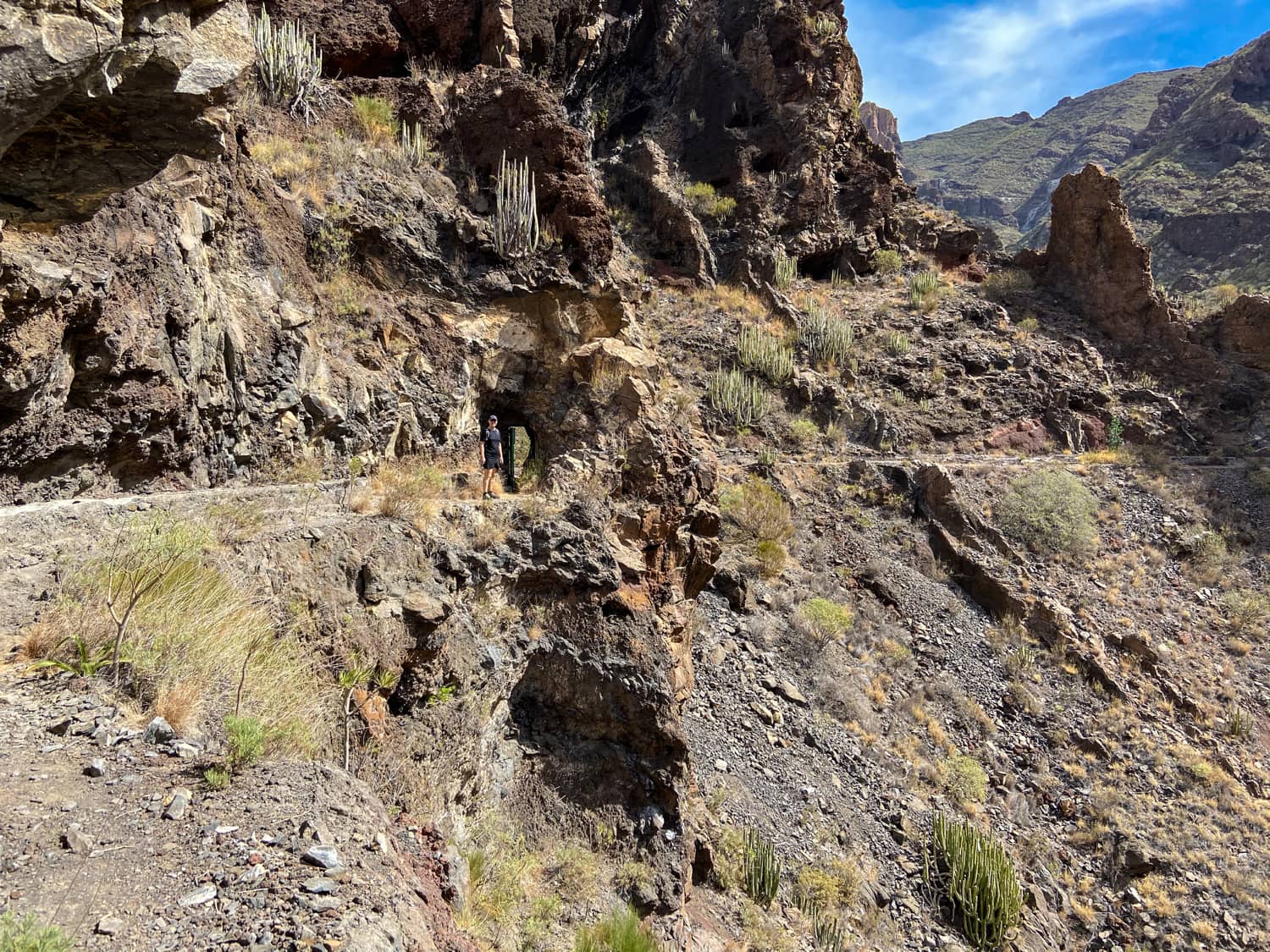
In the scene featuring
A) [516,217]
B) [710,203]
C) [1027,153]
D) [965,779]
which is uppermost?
[1027,153]

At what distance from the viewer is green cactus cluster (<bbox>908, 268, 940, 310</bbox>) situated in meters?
19.4

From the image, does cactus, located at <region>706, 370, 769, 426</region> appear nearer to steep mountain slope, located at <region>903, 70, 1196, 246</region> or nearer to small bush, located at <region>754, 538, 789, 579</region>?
small bush, located at <region>754, 538, 789, 579</region>

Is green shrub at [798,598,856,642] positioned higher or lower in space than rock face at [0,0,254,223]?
lower

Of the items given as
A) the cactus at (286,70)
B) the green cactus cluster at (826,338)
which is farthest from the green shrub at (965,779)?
the cactus at (286,70)

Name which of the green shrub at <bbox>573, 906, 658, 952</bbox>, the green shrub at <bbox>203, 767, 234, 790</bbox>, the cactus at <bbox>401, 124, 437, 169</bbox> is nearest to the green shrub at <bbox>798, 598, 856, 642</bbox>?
the green shrub at <bbox>573, 906, 658, 952</bbox>

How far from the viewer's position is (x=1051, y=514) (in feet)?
44.3

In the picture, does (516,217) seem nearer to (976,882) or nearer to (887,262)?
(976,882)

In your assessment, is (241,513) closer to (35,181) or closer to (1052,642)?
(35,181)

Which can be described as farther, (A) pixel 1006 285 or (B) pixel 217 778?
(A) pixel 1006 285

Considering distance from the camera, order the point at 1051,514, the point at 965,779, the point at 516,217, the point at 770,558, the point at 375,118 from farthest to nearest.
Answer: the point at 1051,514
the point at 770,558
the point at 375,118
the point at 965,779
the point at 516,217

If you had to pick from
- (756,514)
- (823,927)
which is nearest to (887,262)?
(756,514)

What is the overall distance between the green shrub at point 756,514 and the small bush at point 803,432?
305cm

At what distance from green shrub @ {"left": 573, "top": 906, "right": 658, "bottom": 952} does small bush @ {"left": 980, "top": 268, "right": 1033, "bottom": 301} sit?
21.1 metres

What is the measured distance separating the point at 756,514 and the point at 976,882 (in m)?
6.27
